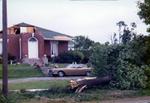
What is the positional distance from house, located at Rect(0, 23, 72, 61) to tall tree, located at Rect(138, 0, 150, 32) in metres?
44.3

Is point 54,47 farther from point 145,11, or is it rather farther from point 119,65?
point 145,11

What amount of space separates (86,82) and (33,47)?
3377cm

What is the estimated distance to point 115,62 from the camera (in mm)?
30797

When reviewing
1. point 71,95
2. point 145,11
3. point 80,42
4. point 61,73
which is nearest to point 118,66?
point 71,95

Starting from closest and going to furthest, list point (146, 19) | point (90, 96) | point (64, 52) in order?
1. point (146, 19)
2. point (90, 96)
3. point (64, 52)

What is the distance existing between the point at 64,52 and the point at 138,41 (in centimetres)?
4334

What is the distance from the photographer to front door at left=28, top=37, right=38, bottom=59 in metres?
61.8

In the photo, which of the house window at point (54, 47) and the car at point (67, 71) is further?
the house window at point (54, 47)

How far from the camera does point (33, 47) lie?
205 feet

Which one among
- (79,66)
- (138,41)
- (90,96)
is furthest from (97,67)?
(79,66)

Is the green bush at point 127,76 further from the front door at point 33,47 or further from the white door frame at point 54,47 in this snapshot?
the white door frame at point 54,47

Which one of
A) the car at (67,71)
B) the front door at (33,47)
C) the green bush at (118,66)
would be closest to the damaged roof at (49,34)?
the front door at (33,47)

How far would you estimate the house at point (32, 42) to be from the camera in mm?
61438

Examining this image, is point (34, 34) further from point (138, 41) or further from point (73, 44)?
point (138, 41)
